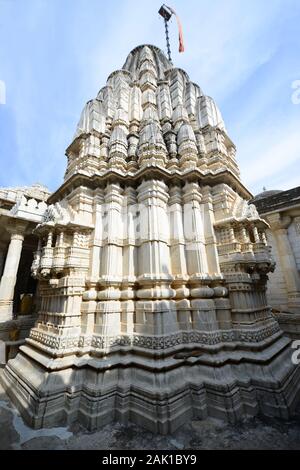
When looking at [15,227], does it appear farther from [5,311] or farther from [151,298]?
[151,298]

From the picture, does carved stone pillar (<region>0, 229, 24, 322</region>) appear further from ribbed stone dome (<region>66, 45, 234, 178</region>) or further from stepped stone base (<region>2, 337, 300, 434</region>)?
stepped stone base (<region>2, 337, 300, 434</region>)

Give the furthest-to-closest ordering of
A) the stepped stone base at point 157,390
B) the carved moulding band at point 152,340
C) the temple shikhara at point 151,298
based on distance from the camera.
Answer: the carved moulding band at point 152,340 → the temple shikhara at point 151,298 → the stepped stone base at point 157,390

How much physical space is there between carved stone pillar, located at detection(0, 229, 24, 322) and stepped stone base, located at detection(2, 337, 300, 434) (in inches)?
188

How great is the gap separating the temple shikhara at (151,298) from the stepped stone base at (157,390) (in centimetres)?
2

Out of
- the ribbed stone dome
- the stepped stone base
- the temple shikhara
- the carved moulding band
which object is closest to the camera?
the stepped stone base

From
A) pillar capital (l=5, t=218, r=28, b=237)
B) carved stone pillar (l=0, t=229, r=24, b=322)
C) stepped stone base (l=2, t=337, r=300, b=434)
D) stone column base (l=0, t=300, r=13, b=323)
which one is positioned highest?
pillar capital (l=5, t=218, r=28, b=237)

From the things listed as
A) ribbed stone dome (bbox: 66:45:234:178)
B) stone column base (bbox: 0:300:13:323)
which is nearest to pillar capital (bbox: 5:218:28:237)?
stone column base (bbox: 0:300:13:323)

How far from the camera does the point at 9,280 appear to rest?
9.40 metres

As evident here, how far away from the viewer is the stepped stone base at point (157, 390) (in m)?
4.10

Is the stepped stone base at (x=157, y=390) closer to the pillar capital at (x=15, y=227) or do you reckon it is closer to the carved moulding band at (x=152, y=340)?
the carved moulding band at (x=152, y=340)

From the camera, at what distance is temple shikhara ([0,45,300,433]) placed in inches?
172

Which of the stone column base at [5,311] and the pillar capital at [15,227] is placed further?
the pillar capital at [15,227]

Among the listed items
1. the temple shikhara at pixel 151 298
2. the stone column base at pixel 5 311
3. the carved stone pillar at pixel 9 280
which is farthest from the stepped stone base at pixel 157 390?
the carved stone pillar at pixel 9 280
